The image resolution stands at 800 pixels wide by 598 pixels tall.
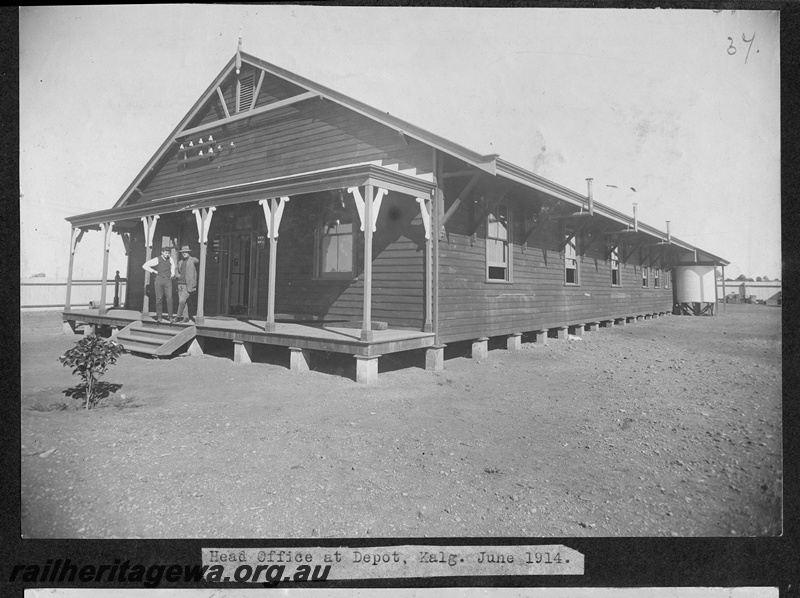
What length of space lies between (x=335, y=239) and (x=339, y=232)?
184 mm

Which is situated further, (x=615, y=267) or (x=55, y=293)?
(x=615, y=267)

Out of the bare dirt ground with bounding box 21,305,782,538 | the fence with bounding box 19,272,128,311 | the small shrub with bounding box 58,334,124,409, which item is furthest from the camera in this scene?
the small shrub with bounding box 58,334,124,409

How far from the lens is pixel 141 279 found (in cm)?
1145

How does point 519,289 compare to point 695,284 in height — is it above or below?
Result: below

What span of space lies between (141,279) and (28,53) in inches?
346

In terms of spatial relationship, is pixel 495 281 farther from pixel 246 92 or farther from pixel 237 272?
pixel 246 92

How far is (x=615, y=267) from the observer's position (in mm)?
14273

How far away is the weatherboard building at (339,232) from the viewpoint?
674 centimetres

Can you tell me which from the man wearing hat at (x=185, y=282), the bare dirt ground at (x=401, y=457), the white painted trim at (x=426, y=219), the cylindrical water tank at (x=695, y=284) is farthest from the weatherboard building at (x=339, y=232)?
the cylindrical water tank at (x=695, y=284)

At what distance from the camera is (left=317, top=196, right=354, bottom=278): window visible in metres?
8.10

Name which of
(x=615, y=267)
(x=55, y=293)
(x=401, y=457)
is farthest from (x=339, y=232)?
(x=615, y=267)

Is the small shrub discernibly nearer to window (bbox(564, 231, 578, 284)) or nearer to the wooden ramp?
the wooden ramp

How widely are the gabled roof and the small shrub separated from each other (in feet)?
4.68

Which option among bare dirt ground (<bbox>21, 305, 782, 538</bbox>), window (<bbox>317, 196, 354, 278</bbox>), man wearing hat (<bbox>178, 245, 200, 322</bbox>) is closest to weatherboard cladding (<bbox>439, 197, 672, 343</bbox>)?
window (<bbox>317, 196, 354, 278</bbox>)
